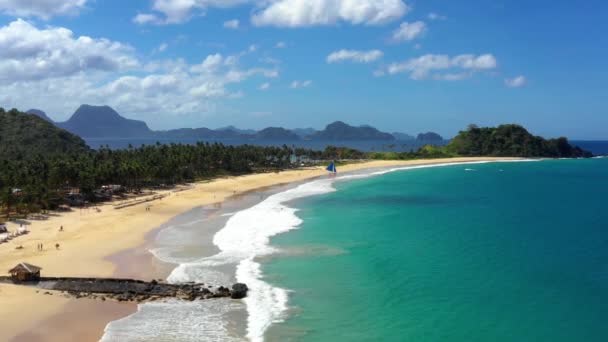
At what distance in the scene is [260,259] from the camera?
107ft

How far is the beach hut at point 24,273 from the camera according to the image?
90.0 ft

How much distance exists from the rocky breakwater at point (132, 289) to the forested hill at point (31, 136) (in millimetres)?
79740

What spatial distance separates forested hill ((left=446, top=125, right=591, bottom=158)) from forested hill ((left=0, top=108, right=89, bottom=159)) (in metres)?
116

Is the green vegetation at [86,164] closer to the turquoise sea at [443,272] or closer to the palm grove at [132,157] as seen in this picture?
the palm grove at [132,157]

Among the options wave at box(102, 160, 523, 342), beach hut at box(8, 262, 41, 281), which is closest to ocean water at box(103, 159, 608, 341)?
wave at box(102, 160, 523, 342)

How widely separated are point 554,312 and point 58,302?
2397cm

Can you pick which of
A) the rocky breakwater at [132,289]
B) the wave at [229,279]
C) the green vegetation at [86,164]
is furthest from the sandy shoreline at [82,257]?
the green vegetation at [86,164]

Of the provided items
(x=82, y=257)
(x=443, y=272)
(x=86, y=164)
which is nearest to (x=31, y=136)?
(x=86, y=164)

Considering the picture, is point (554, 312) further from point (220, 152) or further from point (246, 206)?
point (220, 152)

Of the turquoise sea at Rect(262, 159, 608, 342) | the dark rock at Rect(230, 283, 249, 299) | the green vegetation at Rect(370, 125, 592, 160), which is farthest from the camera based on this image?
the green vegetation at Rect(370, 125, 592, 160)

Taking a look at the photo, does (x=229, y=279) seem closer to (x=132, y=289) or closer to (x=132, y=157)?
(x=132, y=289)

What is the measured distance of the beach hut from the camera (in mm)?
27438

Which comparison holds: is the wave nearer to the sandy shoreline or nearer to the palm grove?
the sandy shoreline

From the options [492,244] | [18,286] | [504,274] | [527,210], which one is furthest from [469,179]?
[18,286]
